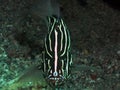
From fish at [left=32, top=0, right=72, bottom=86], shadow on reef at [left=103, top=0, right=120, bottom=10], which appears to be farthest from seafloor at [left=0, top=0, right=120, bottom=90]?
fish at [left=32, top=0, right=72, bottom=86]

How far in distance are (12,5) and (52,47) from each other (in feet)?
13.8

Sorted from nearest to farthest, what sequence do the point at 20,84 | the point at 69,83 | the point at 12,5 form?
the point at 20,84, the point at 69,83, the point at 12,5

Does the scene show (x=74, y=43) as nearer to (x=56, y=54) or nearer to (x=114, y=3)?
(x=114, y=3)

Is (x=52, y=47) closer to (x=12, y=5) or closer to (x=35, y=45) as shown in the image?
(x=35, y=45)

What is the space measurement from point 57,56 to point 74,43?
294 cm

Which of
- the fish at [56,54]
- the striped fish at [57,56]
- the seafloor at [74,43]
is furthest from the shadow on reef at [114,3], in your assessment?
the striped fish at [57,56]

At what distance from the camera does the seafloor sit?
550cm

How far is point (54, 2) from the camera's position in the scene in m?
4.39

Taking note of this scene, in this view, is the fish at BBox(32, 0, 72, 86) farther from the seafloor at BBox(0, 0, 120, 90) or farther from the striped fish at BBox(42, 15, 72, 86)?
the seafloor at BBox(0, 0, 120, 90)

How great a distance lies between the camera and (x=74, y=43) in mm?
6848

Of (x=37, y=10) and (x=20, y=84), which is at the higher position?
(x=37, y=10)

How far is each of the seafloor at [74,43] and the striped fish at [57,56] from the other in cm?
34

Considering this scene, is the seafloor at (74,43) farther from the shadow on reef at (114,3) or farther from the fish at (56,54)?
the fish at (56,54)

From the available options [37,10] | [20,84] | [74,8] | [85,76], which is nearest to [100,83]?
[85,76]
